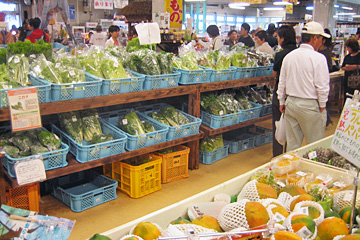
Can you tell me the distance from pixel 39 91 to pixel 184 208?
1.83m

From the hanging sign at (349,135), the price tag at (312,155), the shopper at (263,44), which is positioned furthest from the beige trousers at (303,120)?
the shopper at (263,44)

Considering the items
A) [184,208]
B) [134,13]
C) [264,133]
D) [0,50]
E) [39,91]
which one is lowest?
[264,133]

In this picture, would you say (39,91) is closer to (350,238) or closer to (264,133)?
(350,238)

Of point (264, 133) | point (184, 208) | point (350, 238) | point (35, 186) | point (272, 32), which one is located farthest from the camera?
point (272, 32)

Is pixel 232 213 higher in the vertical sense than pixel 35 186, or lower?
higher

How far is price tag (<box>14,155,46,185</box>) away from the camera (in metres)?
2.96

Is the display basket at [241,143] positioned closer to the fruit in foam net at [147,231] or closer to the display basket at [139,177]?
the display basket at [139,177]

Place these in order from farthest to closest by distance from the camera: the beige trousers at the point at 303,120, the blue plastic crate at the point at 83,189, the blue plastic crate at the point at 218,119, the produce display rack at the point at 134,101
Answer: the blue plastic crate at the point at 218,119 < the beige trousers at the point at 303,120 < the blue plastic crate at the point at 83,189 < the produce display rack at the point at 134,101

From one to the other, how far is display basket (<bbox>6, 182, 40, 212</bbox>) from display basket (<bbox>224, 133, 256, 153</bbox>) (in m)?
2.93

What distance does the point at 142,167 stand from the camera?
391cm

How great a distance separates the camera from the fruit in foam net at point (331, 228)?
1826mm

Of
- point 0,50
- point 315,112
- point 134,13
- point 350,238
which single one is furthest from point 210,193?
point 134,13

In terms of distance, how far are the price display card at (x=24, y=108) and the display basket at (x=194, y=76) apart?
1938 millimetres

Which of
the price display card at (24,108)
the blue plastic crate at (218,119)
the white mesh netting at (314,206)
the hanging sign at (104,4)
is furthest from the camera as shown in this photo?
the hanging sign at (104,4)
